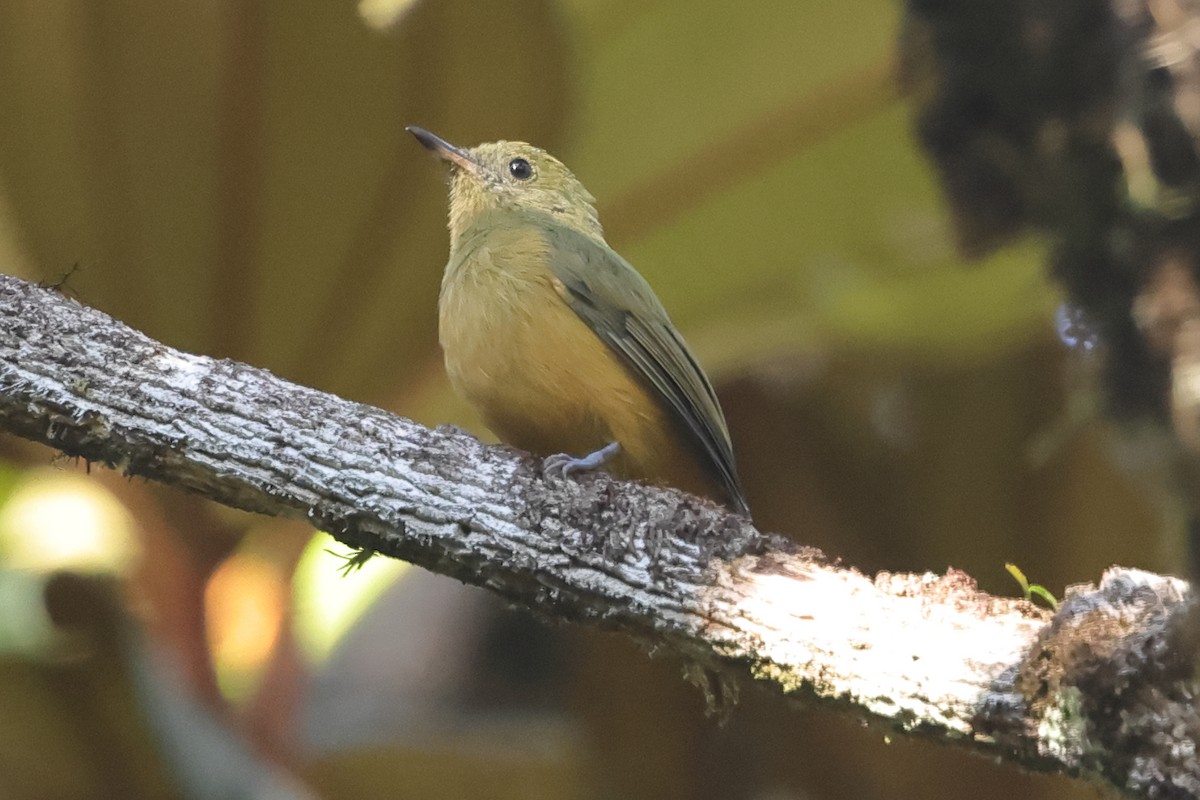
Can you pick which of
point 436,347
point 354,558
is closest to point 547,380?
point 354,558

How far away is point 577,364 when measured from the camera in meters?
3.25

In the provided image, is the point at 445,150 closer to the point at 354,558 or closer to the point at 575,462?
the point at 575,462

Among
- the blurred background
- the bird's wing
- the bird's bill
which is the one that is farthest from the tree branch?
the bird's bill

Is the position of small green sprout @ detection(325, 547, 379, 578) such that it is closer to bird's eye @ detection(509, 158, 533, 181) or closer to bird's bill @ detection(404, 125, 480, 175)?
bird's bill @ detection(404, 125, 480, 175)

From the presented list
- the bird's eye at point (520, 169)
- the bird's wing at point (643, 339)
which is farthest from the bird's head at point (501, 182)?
the bird's wing at point (643, 339)

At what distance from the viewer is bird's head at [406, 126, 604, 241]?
4.06 metres

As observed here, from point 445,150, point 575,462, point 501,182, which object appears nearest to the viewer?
point 575,462

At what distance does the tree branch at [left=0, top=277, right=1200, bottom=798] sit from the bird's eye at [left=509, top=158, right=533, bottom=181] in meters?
1.80

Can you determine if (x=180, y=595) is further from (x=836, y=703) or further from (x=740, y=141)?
(x=740, y=141)

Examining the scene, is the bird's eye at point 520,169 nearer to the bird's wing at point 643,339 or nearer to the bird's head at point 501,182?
the bird's head at point 501,182

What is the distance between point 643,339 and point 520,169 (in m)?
1.08

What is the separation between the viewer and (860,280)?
5.45m

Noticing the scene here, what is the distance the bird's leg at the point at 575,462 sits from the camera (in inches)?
102

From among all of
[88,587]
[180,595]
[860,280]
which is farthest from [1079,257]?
[88,587]
